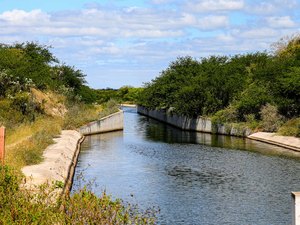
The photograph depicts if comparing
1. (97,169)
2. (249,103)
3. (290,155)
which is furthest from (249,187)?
(249,103)

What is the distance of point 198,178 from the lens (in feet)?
115

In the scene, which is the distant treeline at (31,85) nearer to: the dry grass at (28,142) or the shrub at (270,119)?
the dry grass at (28,142)

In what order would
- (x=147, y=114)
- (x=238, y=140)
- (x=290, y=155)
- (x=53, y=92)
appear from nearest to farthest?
(x=290, y=155) → (x=238, y=140) → (x=53, y=92) → (x=147, y=114)

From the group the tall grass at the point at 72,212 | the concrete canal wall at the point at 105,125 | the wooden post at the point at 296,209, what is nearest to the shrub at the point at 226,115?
the concrete canal wall at the point at 105,125

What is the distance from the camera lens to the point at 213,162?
43.0m

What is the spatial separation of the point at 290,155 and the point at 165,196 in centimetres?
2095

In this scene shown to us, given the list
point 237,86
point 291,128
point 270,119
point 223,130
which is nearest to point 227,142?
point 291,128

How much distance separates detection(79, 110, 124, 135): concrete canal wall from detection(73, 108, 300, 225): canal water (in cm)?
830

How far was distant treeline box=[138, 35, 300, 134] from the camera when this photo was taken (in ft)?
212

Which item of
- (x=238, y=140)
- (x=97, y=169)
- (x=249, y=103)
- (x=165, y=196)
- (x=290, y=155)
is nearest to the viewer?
(x=165, y=196)

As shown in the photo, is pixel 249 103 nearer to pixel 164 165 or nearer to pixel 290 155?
pixel 290 155

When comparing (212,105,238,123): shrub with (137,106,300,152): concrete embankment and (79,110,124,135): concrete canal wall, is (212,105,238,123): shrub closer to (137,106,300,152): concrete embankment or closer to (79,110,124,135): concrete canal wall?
(137,106,300,152): concrete embankment

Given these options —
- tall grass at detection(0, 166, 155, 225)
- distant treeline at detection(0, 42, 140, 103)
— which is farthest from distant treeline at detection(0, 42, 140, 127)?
tall grass at detection(0, 166, 155, 225)

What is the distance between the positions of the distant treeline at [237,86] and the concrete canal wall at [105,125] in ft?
Result: 28.7
